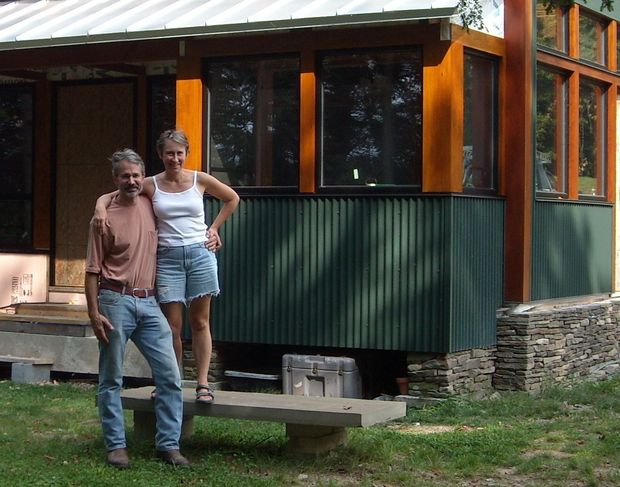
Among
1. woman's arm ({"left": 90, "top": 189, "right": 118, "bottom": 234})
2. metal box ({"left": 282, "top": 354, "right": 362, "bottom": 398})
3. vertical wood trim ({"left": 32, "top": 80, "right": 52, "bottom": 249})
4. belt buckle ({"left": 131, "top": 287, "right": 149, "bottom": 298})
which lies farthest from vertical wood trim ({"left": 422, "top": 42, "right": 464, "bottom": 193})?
vertical wood trim ({"left": 32, "top": 80, "right": 52, "bottom": 249})

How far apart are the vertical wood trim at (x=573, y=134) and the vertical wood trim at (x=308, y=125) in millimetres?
3340

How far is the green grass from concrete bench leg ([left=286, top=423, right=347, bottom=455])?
8 centimetres

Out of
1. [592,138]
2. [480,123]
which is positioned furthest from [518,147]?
[592,138]

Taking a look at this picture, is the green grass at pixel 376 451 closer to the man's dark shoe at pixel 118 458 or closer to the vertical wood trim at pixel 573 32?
the man's dark shoe at pixel 118 458

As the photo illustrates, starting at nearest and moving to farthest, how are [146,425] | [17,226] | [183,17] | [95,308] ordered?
[95,308], [146,425], [183,17], [17,226]

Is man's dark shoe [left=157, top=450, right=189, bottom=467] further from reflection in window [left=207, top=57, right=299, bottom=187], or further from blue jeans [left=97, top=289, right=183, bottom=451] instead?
reflection in window [left=207, top=57, right=299, bottom=187]

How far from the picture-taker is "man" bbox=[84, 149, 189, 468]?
8.28 meters

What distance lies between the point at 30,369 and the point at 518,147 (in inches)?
222

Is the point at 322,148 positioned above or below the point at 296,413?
above

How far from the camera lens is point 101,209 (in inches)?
327

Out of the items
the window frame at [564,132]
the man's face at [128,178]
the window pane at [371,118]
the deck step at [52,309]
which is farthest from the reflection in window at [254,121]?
the man's face at [128,178]

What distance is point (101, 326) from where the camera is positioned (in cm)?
826

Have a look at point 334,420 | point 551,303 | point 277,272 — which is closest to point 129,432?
point 334,420

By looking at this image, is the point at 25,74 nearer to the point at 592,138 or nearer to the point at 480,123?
the point at 480,123
